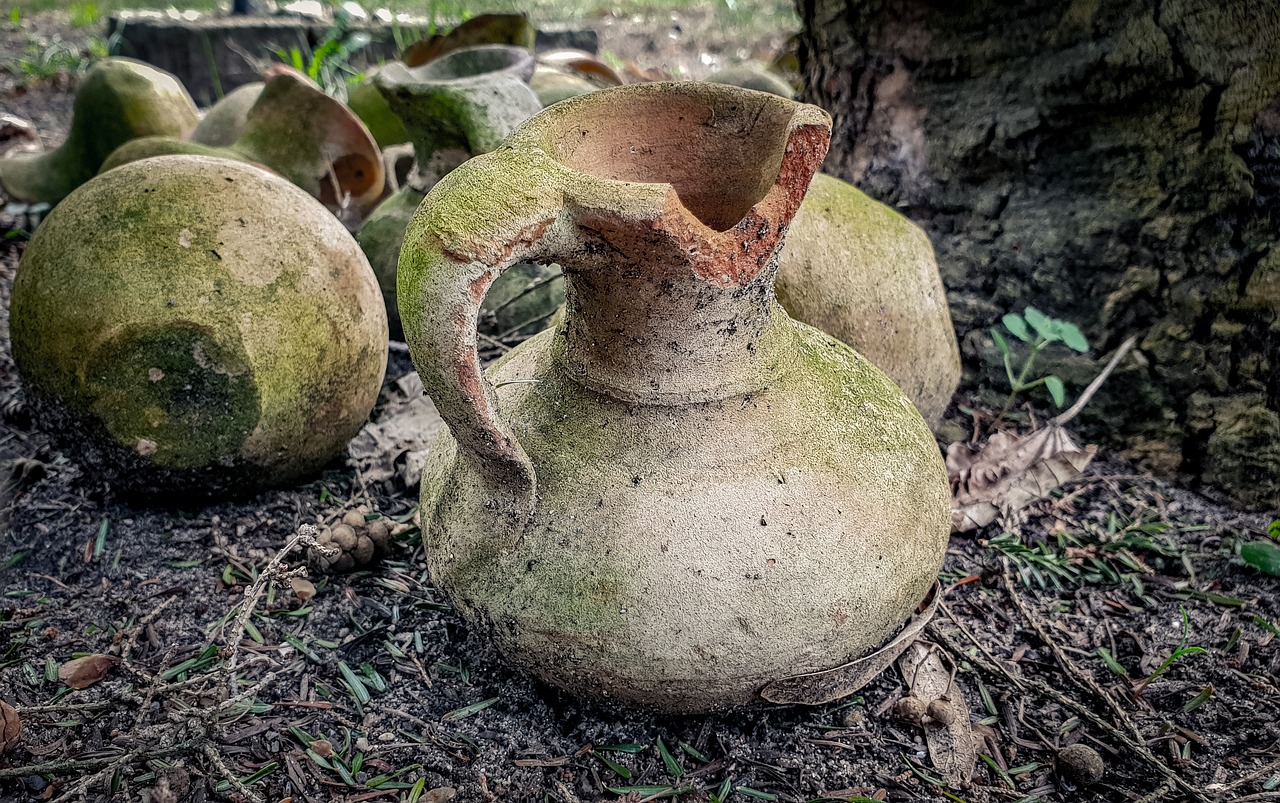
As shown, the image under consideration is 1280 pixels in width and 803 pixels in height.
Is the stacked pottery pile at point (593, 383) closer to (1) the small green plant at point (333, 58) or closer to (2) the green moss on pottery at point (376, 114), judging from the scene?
(2) the green moss on pottery at point (376, 114)

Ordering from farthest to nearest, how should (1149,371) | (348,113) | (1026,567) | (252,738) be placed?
(348,113), (1149,371), (1026,567), (252,738)

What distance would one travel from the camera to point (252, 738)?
5.70ft

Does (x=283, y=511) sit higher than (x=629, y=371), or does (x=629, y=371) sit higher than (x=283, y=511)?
(x=629, y=371)

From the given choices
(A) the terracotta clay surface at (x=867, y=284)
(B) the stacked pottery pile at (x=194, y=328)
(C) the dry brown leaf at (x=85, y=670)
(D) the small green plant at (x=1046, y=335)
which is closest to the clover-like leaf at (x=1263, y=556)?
(D) the small green plant at (x=1046, y=335)

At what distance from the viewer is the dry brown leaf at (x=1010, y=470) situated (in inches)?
100

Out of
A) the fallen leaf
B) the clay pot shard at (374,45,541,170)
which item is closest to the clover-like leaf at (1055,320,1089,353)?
the clay pot shard at (374,45,541,170)

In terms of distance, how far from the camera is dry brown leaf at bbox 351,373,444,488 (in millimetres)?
2539

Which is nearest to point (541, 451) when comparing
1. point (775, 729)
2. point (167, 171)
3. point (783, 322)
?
point (783, 322)

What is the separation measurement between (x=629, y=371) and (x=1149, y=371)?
1912 mm

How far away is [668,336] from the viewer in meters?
1.57

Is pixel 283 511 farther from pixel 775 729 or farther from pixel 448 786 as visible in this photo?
pixel 775 729

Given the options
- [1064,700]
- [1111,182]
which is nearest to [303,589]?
[1064,700]

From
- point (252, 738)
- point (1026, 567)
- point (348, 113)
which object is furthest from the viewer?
point (348, 113)

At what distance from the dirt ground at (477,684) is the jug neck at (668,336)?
2.11ft
